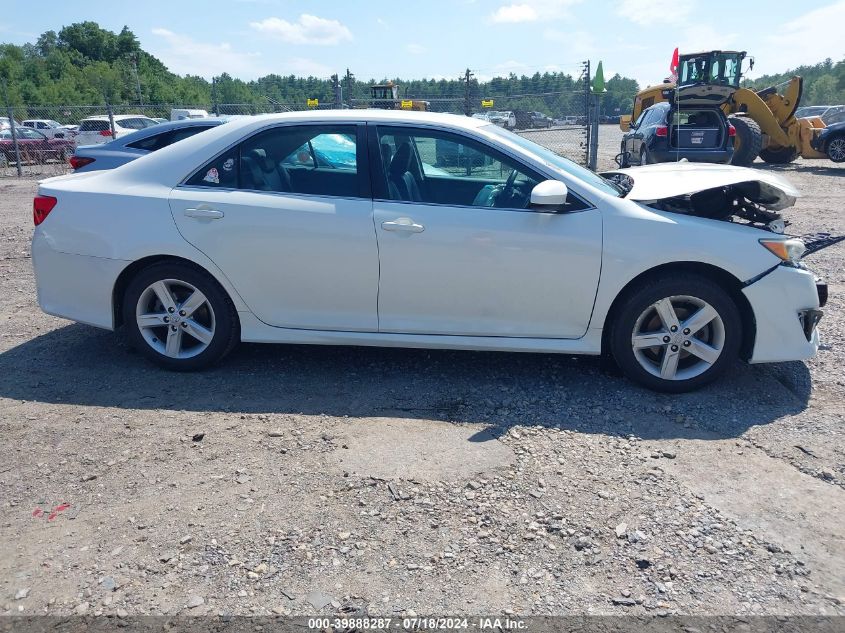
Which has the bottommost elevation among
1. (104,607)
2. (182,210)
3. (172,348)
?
(104,607)

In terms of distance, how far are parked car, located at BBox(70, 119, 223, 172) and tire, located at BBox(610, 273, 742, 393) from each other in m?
6.05

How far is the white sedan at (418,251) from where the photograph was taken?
4.03 m

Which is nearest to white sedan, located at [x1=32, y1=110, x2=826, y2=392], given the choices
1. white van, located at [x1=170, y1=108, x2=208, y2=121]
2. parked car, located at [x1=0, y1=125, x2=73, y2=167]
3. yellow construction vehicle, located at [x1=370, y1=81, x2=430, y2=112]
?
yellow construction vehicle, located at [x1=370, y1=81, x2=430, y2=112]

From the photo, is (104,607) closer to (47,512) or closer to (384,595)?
(47,512)

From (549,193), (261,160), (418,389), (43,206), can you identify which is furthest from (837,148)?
(43,206)

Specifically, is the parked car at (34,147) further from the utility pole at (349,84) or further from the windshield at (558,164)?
the windshield at (558,164)

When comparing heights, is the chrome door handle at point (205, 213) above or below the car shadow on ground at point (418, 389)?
above

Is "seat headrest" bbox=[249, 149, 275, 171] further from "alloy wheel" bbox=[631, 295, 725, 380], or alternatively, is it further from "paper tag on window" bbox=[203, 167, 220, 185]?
"alloy wheel" bbox=[631, 295, 725, 380]

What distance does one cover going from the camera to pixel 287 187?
4.32 metres

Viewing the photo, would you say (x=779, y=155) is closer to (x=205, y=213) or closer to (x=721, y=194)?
(x=721, y=194)

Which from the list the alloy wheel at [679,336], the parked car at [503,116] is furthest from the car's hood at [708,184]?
the parked car at [503,116]

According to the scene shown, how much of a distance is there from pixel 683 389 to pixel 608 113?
70.0 m

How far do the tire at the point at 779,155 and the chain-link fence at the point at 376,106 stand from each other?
5851mm

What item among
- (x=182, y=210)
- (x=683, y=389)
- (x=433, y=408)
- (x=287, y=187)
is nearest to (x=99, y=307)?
(x=182, y=210)
